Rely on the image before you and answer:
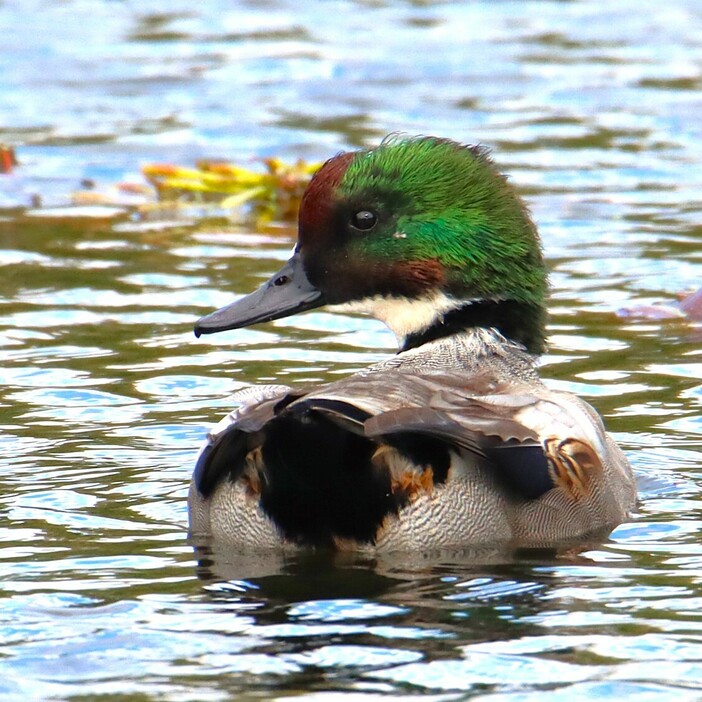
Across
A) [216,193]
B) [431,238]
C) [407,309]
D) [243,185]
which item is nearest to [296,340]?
[407,309]

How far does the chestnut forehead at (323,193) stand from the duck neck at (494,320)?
0.64 meters

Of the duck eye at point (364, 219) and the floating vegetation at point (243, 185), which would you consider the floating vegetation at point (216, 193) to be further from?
the duck eye at point (364, 219)

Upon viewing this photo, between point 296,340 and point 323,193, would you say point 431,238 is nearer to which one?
point 323,193

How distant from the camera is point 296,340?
10391mm

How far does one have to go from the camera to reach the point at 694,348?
394 inches

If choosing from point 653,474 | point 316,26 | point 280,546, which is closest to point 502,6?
point 316,26

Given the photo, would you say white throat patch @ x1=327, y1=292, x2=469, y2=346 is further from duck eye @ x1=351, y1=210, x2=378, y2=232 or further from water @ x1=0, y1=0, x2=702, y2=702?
water @ x1=0, y1=0, x2=702, y2=702

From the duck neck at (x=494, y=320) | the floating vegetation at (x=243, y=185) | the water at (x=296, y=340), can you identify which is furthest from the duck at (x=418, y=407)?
the floating vegetation at (x=243, y=185)

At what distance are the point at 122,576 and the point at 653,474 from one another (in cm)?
258

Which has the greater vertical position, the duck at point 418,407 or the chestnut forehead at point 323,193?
the chestnut forehead at point 323,193

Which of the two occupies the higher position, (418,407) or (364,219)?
(364,219)

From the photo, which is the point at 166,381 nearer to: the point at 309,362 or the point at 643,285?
the point at 309,362

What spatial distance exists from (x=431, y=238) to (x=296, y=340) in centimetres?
315

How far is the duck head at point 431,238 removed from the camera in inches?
288
